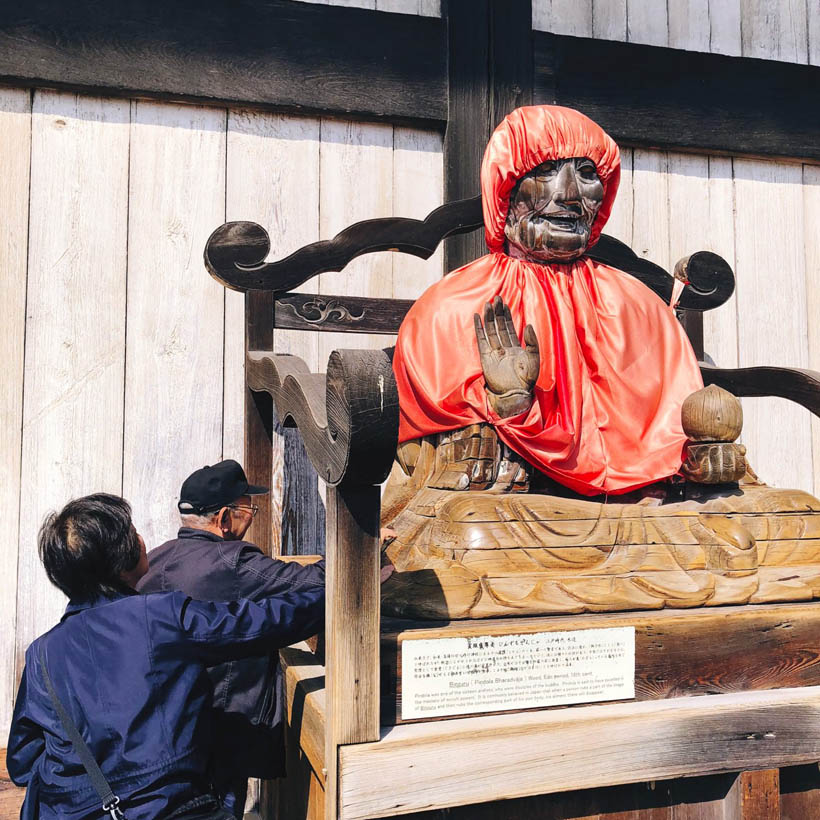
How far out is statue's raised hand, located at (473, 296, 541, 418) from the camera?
6.98 feet

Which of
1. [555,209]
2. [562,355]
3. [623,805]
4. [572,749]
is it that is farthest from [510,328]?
[623,805]

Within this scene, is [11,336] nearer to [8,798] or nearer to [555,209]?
[8,798]

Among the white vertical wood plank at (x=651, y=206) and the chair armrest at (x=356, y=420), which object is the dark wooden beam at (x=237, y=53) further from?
the chair armrest at (x=356, y=420)

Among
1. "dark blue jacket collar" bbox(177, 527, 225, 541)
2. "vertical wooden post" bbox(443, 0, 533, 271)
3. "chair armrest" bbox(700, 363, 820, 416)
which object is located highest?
"vertical wooden post" bbox(443, 0, 533, 271)

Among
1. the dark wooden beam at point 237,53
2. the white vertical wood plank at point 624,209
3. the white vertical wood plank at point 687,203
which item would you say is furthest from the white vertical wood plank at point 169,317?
the white vertical wood plank at point 687,203

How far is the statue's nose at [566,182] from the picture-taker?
2.35 m

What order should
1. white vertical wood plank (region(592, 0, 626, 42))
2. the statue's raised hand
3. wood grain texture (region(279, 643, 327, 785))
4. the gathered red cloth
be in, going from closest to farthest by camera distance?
wood grain texture (region(279, 643, 327, 785))
the statue's raised hand
the gathered red cloth
white vertical wood plank (region(592, 0, 626, 42))

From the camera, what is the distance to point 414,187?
3299 mm

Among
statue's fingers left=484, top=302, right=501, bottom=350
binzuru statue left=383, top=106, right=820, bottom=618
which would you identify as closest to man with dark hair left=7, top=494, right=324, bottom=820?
binzuru statue left=383, top=106, right=820, bottom=618

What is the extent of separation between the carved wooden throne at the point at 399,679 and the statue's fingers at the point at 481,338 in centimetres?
30

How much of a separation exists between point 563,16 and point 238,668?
264 cm

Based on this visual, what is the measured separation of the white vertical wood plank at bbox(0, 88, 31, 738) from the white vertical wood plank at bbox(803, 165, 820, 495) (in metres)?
2.88

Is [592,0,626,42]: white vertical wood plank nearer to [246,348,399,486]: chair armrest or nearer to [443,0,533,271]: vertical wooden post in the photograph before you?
[443,0,533,271]: vertical wooden post

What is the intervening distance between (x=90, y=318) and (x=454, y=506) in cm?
153
